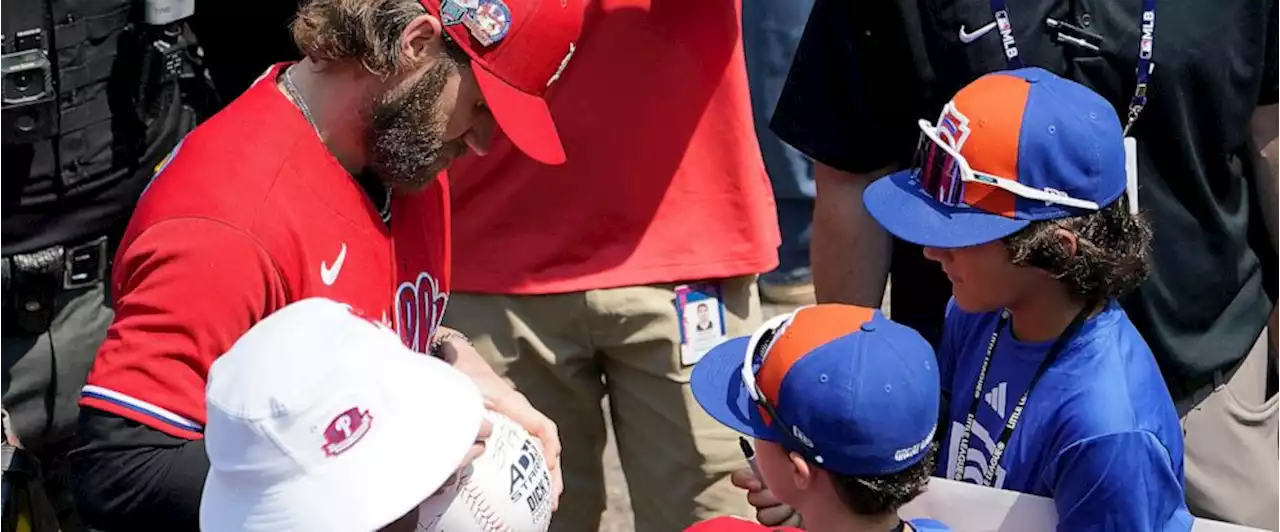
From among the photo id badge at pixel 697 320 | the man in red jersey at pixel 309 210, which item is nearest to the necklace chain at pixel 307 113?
the man in red jersey at pixel 309 210

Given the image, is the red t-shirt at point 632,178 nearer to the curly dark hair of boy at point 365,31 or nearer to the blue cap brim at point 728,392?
the blue cap brim at point 728,392

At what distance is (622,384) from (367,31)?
1478 mm

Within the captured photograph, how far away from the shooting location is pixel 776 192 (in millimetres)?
6234

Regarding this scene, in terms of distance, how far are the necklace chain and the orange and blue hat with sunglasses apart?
0.95m

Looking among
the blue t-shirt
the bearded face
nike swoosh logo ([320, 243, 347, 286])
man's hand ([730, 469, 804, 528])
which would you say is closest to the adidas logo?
the blue t-shirt

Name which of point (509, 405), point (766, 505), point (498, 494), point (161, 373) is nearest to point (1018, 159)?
point (766, 505)

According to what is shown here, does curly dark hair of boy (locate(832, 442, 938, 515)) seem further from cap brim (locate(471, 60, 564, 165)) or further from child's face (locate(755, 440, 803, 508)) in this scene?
cap brim (locate(471, 60, 564, 165))

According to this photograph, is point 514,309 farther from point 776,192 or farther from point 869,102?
point 776,192

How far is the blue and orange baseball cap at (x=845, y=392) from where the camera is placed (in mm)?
2658

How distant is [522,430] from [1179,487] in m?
1.16

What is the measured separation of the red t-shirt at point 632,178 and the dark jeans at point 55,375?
96 cm

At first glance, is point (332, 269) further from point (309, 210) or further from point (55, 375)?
point (55, 375)

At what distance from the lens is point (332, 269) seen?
2734mm

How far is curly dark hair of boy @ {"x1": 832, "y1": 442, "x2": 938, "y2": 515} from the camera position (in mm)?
2699
